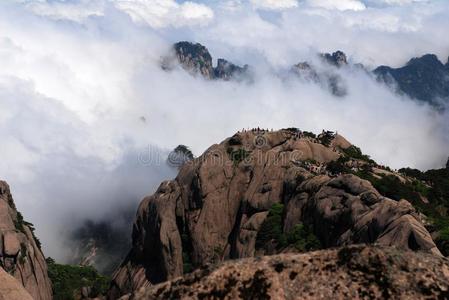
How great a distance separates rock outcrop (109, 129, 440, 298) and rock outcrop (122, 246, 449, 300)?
44.5m

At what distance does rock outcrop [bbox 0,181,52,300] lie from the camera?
94062 millimetres

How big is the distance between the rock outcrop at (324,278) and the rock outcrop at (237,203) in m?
44.5

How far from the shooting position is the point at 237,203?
92688mm

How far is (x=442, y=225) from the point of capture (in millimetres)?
65062

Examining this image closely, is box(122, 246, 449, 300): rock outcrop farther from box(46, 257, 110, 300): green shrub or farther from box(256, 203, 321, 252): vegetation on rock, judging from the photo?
box(46, 257, 110, 300): green shrub

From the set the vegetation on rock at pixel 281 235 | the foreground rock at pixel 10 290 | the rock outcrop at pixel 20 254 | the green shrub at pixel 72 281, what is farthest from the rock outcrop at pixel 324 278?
the green shrub at pixel 72 281

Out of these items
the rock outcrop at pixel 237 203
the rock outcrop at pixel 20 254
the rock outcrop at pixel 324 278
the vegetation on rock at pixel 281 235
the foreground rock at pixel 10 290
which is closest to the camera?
the rock outcrop at pixel 324 278

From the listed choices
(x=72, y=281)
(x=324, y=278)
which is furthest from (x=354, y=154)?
(x=324, y=278)

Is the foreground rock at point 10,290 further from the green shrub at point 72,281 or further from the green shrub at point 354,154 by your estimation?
the green shrub at point 354,154

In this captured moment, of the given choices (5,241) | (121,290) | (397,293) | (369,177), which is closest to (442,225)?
(369,177)

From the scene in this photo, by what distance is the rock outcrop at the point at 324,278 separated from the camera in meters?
23.6

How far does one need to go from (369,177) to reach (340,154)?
15.9m

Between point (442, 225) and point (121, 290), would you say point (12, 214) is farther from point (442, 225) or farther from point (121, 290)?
point (442, 225)

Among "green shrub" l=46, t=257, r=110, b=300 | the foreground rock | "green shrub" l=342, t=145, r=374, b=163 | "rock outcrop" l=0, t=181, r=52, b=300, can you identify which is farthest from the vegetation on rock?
"green shrub" l=46, t=257, r=110, b=300
